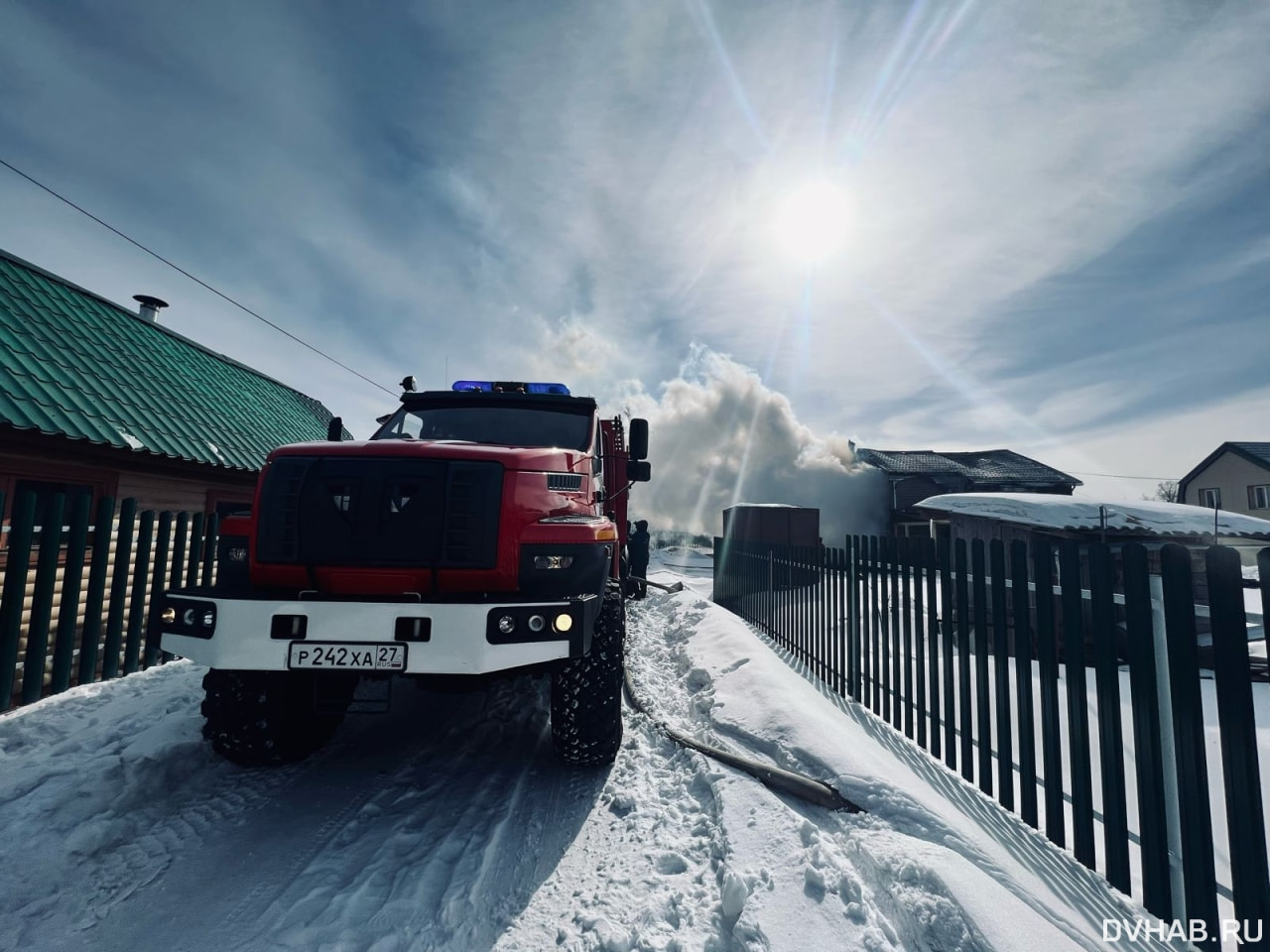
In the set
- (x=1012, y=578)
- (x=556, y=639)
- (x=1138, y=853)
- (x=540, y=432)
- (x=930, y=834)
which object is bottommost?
(x=1138, y=853)

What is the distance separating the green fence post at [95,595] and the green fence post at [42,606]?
24cm

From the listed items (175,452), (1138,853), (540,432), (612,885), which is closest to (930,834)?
(1138,853)

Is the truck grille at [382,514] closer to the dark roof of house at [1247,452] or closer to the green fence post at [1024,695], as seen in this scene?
the green fence post at [1024,695]

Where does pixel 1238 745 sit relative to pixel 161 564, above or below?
below

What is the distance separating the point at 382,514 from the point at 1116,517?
47.9 feet

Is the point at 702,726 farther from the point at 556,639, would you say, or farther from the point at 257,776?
the point at 257,776

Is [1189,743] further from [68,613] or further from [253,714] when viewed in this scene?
[68,613]

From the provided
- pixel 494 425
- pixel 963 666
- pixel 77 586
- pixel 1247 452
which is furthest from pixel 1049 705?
pixel 1247 452

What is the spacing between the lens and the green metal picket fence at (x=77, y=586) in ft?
13.7

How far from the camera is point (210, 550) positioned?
579 centimetres

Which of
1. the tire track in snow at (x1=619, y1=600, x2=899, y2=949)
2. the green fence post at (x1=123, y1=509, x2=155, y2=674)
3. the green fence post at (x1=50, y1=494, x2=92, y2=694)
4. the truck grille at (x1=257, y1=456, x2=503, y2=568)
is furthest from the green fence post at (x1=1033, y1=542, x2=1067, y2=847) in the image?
the green fence post at (x1=123, y1=509, x2=155, y2=674)

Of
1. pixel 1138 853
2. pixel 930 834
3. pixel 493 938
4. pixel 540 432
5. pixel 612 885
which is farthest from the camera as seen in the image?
pixel 540 432

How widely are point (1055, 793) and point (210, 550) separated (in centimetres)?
760

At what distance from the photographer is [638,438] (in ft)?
17.5
